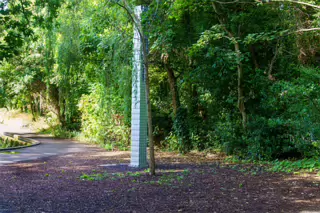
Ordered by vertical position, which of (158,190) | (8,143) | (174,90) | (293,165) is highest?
(174,90)

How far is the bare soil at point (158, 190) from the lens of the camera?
550 centimetres

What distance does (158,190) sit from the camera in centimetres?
674

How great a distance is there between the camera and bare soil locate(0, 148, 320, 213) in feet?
18.0

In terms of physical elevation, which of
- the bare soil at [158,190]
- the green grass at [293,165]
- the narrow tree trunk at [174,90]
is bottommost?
the bare soil at [158,190]

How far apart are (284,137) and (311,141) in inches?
49.2

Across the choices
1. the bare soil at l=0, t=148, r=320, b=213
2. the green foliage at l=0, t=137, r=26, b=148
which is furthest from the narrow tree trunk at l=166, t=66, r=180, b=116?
the green foliage at l=0, t=137, r=26, b=148

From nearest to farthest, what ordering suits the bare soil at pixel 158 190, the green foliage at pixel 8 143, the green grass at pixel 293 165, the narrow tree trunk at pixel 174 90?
the bare soil at pixel 158 190 → the green grass at pixel 293 165 → the narrow tree trunk at pixel 174 90 → the green foliage at pixel 8 143

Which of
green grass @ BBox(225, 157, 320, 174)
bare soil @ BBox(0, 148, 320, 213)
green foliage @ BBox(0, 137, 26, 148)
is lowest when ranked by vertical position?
bare soil @ BBox(0, 148, 320, 213)

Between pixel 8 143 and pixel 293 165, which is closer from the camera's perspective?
pixel 293 165

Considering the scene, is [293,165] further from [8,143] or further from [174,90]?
[8,143]

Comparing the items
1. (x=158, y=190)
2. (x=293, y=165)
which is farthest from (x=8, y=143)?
(x=293, y=165)

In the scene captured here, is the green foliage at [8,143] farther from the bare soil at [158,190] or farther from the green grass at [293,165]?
the green grass at [293,165]

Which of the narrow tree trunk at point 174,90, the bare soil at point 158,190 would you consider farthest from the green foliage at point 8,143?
the bare soil at point 158,190

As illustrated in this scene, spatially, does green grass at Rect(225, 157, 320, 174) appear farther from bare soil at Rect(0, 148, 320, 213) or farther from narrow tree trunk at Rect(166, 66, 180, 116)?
narrow tree trunk at Rect(166, 66, 180, 116)
